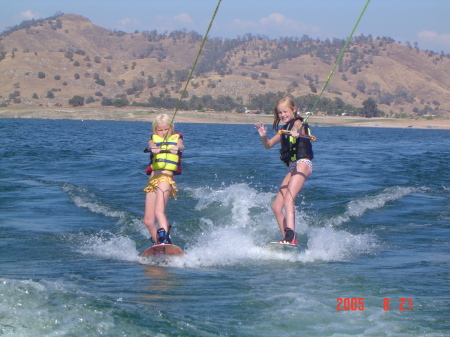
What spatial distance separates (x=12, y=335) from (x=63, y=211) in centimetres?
574

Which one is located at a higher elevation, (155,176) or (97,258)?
(155,176)

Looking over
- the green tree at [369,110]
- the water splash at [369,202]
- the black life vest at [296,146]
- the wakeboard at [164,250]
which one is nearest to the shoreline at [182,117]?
the green tree at [369,110]

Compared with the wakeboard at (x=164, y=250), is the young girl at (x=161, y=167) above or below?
above

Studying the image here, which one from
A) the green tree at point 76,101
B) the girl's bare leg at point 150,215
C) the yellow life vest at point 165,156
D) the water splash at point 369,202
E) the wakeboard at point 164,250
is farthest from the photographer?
the green tree at point 76,101

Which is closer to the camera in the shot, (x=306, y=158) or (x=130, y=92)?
(x=306, y=158)

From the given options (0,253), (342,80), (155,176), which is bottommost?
(0,253)

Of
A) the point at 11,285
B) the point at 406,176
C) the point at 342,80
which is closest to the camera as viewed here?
the point at 11,285

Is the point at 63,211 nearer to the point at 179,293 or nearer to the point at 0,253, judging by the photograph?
the point at 0,253

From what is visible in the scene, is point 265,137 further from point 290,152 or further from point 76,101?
point 76,101

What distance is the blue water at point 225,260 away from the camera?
4.04 m

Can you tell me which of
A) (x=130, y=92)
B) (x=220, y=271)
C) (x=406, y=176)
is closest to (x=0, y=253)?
(x=220, y=271)

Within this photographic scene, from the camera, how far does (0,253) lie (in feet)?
20.9

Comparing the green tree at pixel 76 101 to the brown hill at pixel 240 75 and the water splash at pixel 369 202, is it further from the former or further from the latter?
the water splash at pixel 369 202

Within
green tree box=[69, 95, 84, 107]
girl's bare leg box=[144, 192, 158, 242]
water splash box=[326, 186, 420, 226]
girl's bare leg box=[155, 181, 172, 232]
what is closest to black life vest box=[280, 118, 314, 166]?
girl's bare leg box=[155, 181, 172, 232]
